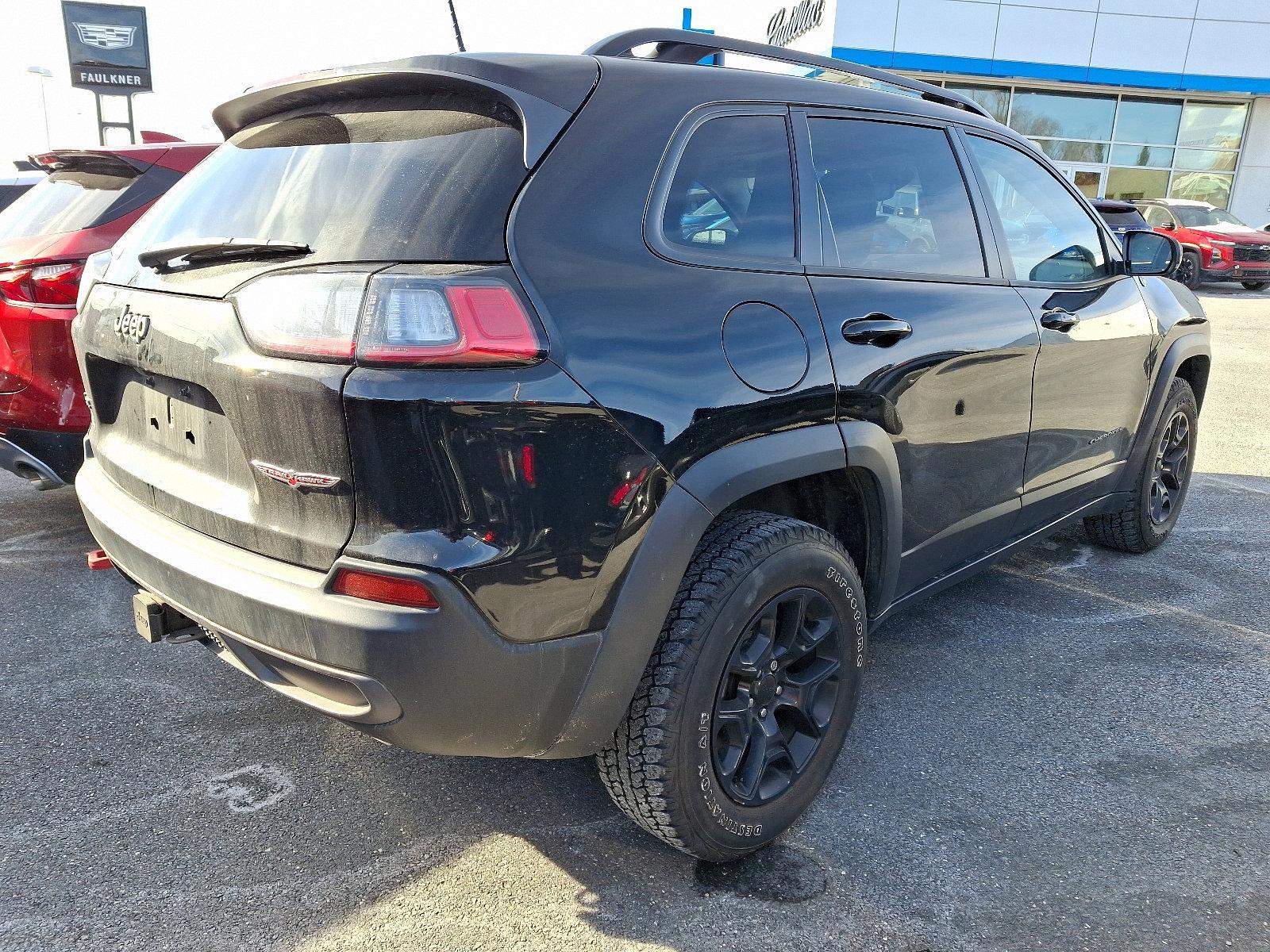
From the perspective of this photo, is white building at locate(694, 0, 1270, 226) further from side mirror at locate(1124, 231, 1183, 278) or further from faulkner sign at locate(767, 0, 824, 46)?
side mirror at locate(1124, 231, 1183, 278)

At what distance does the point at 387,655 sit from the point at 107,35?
30.6 m

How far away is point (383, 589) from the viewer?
1.76 m

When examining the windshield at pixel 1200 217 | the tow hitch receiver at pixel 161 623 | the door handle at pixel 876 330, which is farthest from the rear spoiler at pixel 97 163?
the windshield at pixel 1200 217

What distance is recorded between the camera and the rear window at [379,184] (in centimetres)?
185

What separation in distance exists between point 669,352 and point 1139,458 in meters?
2.89

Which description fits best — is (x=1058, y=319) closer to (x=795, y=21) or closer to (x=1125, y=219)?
(x=1125, y=219)

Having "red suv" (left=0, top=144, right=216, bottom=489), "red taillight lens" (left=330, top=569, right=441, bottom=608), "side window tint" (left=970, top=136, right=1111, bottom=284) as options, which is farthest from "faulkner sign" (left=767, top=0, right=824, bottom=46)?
"red taillight lens" (left=330, top=569, right=441, bottom=608)

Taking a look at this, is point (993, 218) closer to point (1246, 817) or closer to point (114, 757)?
point (1246, 817)

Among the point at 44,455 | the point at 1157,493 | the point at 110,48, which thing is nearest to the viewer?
the point at 44,455

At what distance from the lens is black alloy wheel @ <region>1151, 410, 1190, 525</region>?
4367 millimetres

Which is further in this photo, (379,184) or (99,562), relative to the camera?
(99,562)

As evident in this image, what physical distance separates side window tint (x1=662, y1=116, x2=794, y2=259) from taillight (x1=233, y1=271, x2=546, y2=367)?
495 mm

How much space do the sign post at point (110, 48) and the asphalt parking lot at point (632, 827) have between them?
2753 centimetres

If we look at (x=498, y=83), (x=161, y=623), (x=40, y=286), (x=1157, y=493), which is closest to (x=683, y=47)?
(x=498, y=83)
